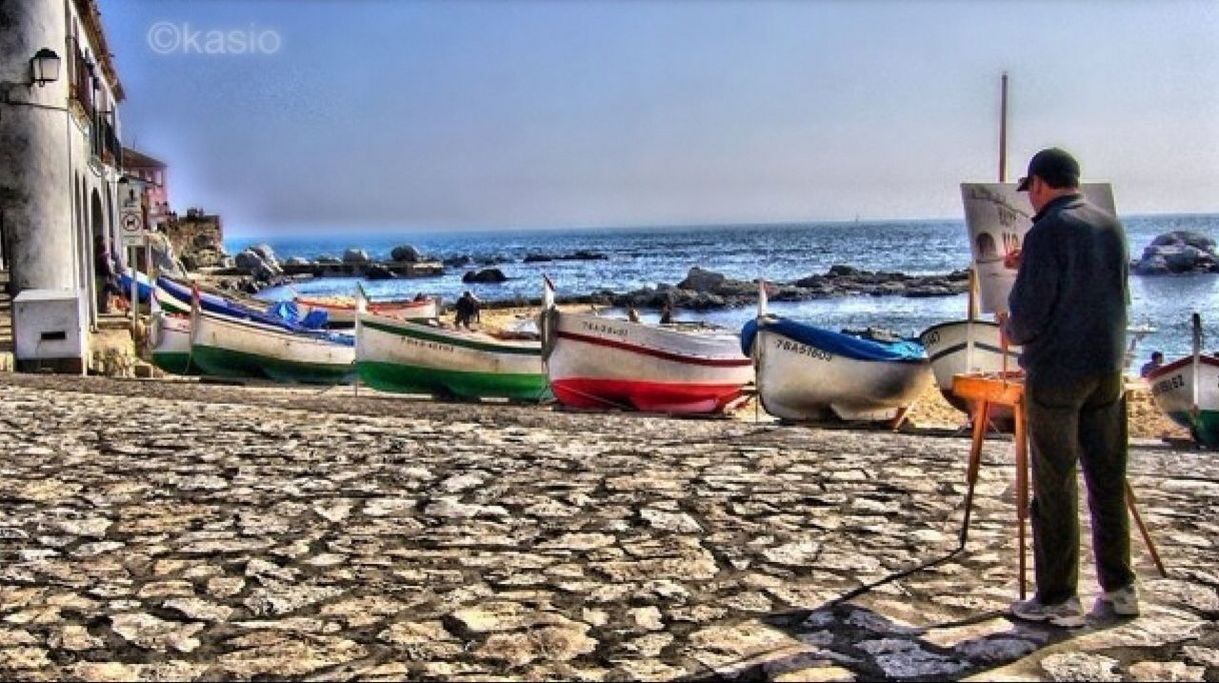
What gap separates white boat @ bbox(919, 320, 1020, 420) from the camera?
50.8ft

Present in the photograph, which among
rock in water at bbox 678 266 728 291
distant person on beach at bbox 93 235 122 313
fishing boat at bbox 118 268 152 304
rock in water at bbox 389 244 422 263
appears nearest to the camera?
distant person on beach at bbox 93 235 122 313

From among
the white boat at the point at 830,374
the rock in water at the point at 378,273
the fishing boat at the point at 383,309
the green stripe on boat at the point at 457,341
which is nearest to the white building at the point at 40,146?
the green stripe on boat at the point at 457,341

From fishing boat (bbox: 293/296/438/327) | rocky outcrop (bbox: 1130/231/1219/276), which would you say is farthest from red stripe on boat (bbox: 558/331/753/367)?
rocky outcrop (bbox: 1130/231/1219/276)

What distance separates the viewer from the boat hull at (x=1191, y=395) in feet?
42.5

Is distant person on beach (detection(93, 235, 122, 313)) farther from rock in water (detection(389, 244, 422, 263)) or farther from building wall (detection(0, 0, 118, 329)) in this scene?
rock in water (detection(389, 244, 422, 263))

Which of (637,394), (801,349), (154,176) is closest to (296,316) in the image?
(637,394)

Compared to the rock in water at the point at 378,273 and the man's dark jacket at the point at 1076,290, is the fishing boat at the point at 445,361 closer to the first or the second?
the man's dark jacket at the point at 1076,290

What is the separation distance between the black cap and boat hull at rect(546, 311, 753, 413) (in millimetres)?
10903

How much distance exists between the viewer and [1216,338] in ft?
119

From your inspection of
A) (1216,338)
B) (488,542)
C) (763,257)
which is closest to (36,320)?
(488,542)

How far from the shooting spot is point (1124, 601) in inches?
190

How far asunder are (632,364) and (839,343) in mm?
2941

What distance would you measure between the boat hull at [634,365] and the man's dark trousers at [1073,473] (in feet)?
35.5

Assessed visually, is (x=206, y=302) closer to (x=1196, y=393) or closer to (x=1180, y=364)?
(x=1180, y=364)
